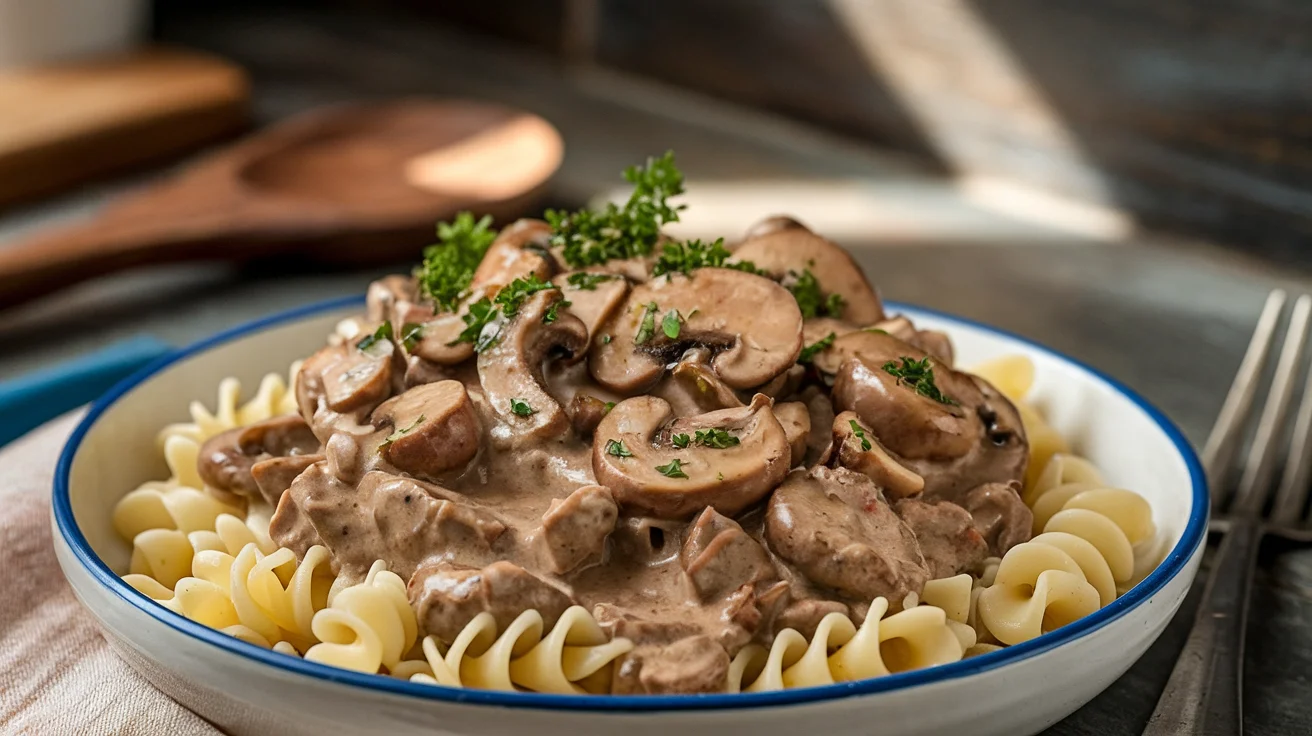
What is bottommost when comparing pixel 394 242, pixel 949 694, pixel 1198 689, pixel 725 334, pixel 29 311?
pixel 29 311

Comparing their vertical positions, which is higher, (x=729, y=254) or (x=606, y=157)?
(x=729, y=254)

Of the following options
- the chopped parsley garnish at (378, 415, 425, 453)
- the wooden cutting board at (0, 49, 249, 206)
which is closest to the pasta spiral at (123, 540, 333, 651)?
the chopped parsley garnish at (378, 415, 425, 453)

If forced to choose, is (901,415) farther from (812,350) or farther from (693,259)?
(693,259)

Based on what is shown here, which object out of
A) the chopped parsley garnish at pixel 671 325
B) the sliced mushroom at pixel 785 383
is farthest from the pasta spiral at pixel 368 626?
the sliced mushroom at pixel 785 383

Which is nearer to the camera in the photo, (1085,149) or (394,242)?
(394,242)

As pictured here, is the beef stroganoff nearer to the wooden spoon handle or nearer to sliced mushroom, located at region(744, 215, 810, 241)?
sliced mushroom, located at region(744, 215, 810, 241)

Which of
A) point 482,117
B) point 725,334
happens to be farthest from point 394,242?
point 725,334

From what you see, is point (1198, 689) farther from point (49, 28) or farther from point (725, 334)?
point (49, 28)

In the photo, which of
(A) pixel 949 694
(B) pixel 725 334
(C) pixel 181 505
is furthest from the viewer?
(C) pixel 181 505
